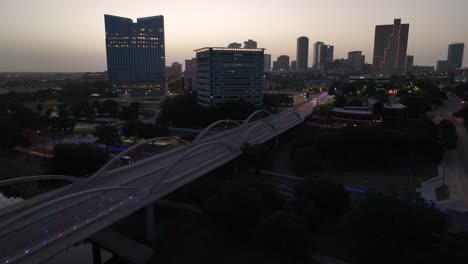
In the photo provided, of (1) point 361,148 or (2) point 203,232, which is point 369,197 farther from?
(1) point 361,148

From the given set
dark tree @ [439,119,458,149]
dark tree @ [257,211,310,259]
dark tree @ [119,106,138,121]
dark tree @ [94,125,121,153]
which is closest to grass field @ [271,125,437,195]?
dark tree @ [439,119,458,149]

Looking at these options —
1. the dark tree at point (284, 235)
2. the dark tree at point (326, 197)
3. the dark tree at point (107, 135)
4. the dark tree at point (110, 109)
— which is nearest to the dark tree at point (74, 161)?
the dark tree at point (107, 135)

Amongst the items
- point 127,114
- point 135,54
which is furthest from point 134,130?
point 135,54

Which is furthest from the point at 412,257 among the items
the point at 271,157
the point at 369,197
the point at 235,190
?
the point at 271,157

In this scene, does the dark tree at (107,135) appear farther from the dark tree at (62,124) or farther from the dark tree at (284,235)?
the dark tree at (284,235)

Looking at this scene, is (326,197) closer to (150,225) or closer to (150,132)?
(150,225)
